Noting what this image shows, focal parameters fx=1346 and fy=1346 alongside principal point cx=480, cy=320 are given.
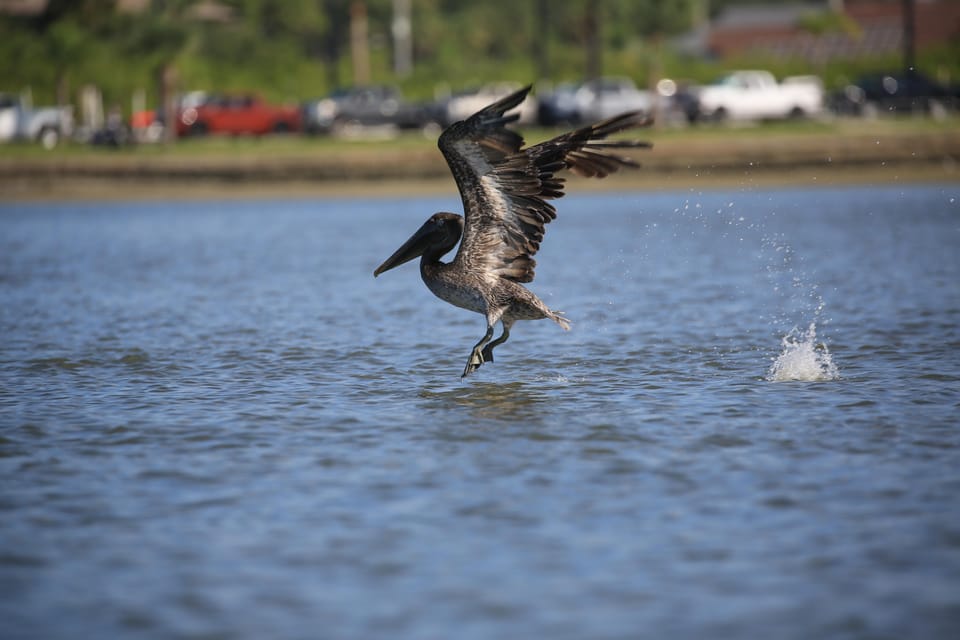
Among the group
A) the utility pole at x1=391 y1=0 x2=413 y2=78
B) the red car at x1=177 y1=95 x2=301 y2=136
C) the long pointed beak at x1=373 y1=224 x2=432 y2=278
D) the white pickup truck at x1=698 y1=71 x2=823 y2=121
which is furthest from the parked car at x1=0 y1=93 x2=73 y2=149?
the long pointed beak at x1=373 y1=224 x2=432 y2=278

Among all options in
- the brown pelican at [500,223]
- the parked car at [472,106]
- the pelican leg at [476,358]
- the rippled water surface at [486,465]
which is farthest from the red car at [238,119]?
the pelican leg at [476,358]

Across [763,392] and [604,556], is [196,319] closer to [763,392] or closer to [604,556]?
[763,392]

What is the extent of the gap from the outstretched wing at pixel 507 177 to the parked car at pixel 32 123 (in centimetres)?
3405

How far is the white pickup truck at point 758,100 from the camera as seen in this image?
Answer: 4119cm

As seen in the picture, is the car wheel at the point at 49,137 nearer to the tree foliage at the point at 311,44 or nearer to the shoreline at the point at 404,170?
the tree foliage at the point at 311,44

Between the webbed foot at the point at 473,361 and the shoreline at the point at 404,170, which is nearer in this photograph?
the webbed foot at the point at 473,361

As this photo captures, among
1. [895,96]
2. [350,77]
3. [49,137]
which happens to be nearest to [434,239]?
[49,137]

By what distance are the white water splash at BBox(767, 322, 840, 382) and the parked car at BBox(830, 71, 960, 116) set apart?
30739mm

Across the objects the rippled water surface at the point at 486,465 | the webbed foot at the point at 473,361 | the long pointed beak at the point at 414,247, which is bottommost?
the rippled water surface at the point at 486,465

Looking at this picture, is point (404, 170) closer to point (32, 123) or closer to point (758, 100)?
point (758, 100)

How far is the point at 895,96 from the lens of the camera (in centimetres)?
4134

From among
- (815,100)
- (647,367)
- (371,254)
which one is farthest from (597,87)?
(647,367)

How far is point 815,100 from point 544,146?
3367 centimetres

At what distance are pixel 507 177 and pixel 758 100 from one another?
3431 cm
